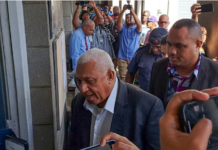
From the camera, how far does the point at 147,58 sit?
3.31 m

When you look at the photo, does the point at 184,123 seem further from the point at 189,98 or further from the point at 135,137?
the point at 135,137

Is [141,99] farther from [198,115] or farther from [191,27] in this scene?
[198,115]

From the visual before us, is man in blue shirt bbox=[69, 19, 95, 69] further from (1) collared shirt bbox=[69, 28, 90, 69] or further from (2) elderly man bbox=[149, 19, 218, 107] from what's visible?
(2) elderly man bbox=[149, 19, 218, 107]

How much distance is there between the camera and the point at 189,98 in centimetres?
65

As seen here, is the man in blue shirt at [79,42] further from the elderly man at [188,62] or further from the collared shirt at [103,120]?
the collared shirt at [103,120]

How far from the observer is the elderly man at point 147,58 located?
320 cm

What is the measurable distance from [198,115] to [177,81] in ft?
4.79

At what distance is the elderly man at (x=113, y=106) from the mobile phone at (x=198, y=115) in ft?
2.92

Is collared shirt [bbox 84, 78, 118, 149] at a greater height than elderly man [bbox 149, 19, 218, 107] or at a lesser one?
lesser

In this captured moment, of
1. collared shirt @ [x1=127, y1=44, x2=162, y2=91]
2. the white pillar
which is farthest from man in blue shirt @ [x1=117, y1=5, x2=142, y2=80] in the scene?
the white pillar

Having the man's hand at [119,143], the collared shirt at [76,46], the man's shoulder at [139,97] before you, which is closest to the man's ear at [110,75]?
the man's shoulder at [139,97]

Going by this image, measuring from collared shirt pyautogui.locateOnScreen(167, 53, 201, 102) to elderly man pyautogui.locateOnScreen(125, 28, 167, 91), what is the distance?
1.10m

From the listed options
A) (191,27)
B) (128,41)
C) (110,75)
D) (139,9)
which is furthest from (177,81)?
(139,9)

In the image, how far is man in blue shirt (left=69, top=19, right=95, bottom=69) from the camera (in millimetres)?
4395
